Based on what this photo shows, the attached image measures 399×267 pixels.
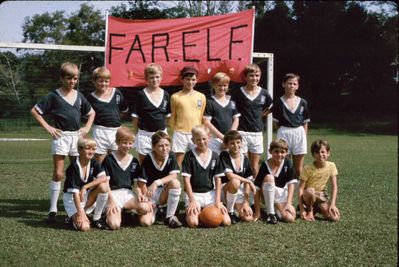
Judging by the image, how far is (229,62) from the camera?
7.07m

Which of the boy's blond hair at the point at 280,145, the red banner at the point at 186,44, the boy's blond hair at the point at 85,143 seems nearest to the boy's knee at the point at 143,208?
the boy's blond hair at the point at 85,143

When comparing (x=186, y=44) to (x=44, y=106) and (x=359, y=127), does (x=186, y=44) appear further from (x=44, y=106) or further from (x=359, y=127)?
(x=359, y=127)

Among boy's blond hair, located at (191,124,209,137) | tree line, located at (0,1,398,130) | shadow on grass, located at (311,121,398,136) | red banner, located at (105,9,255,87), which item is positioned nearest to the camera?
boy's blond hair, located at (191,124,209,137)

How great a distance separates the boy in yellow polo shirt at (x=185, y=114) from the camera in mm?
5777

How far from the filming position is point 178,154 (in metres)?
5.85

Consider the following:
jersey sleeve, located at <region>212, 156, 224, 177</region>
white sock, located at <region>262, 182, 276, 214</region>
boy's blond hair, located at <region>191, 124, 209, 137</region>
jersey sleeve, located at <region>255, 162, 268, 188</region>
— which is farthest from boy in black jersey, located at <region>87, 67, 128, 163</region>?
white sock, located at <region>262, 182, 276, 214</region>

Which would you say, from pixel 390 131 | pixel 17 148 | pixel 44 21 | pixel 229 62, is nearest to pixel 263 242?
pixel 229 62

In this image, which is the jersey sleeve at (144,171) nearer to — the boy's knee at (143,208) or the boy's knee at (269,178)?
the boy's knee at (143,208)

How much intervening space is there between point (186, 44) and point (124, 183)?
8.61 feet

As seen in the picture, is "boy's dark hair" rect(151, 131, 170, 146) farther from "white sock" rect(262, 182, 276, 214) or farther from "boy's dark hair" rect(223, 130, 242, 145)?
"white sock" rect(262, 182, 276, 214)

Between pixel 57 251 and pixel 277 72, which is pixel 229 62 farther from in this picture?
pixel 277 72

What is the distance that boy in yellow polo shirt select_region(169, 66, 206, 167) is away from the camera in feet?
19.0

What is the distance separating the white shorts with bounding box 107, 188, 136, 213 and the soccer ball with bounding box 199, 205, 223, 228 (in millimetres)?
776

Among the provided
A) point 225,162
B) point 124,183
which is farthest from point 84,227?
point 225,162
